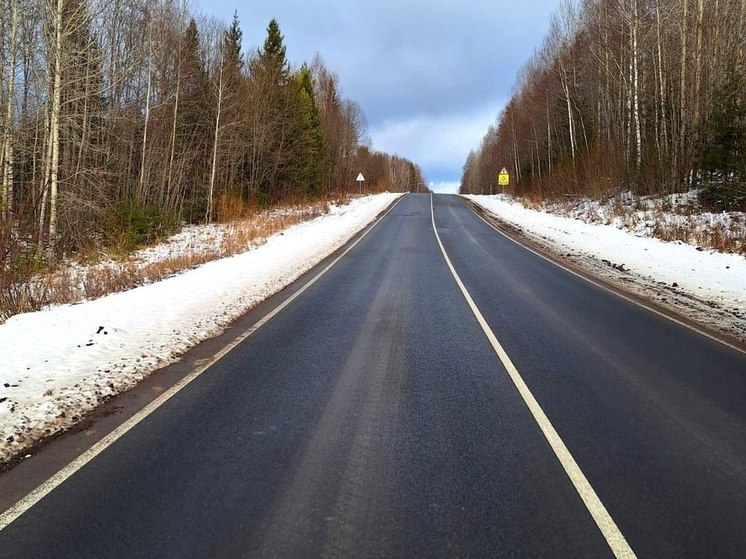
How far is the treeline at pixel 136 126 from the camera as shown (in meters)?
15.7

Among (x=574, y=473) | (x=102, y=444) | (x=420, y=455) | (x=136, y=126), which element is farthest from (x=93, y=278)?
(x=136, y=126)

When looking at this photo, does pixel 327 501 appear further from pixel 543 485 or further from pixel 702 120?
pixel 702 120

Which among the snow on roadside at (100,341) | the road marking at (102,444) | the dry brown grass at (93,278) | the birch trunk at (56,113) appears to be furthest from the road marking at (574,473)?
the birch trunk at (56,113)

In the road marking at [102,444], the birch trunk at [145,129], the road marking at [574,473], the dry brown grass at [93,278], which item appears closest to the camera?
the road marking at [574,473]

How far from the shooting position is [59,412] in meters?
4.24

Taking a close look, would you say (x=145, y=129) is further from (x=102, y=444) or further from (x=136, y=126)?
(x=102, y=444)

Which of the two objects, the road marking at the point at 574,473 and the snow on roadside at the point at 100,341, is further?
the snow on roadside at the point at 100,341

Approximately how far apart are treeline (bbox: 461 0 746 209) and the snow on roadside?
649 inches

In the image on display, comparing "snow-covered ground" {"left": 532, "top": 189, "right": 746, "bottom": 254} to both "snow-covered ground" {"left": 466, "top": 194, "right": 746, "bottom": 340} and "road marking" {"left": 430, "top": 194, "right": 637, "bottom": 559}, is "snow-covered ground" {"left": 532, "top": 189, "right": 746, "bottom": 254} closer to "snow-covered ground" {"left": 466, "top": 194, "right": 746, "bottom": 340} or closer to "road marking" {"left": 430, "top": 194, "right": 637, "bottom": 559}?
"snow-covered ground" {"left": 466, "top": 194, "right": 746, "bottom": 340}

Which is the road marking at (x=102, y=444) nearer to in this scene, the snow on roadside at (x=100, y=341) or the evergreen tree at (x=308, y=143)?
the snow on roadside at (x=100, y=341)

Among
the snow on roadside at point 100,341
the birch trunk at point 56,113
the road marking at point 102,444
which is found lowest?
the road marking at point 102,444

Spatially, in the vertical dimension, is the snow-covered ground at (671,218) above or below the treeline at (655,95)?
below

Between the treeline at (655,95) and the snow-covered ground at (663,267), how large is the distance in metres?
2.65

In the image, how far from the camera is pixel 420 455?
3.63 m
